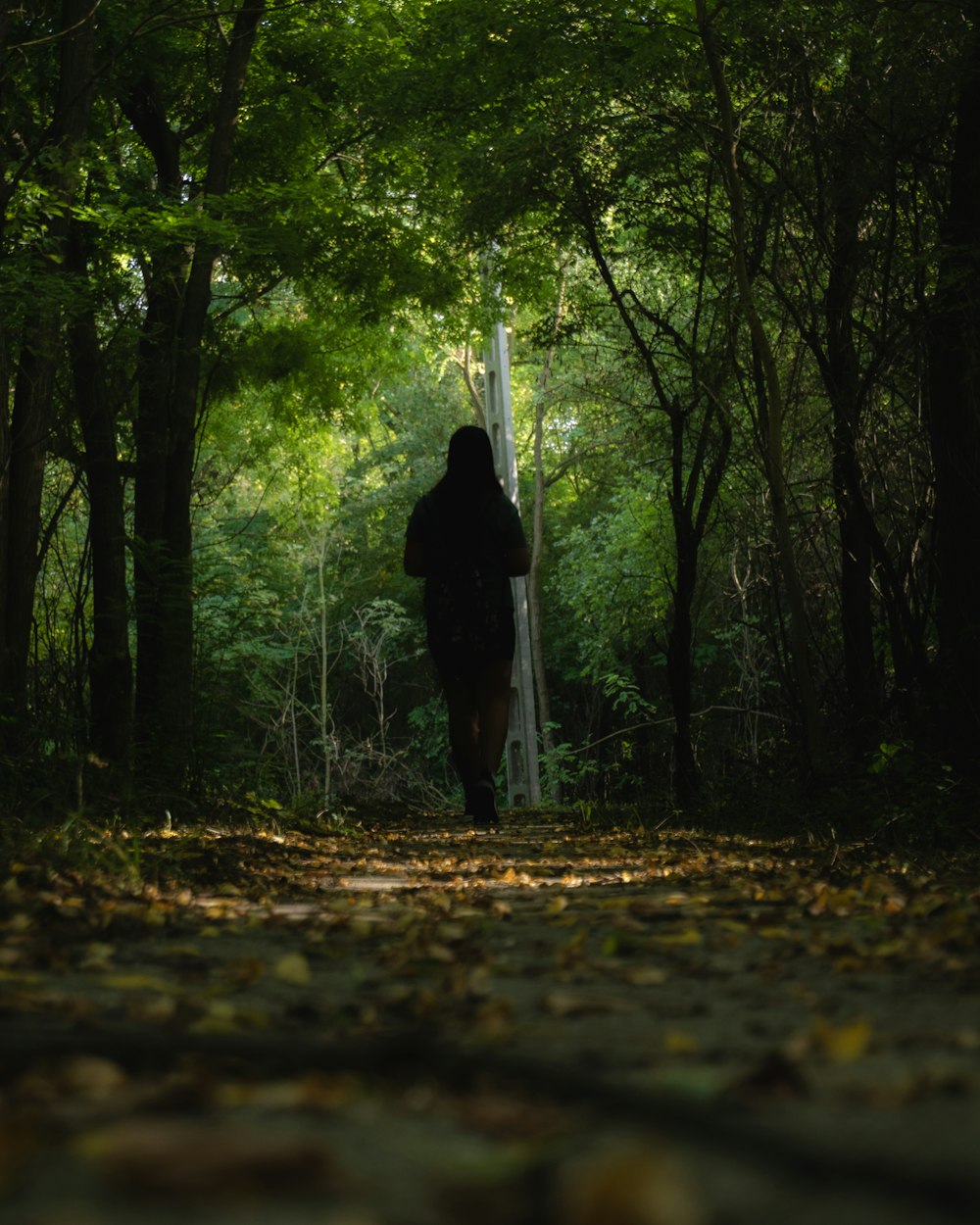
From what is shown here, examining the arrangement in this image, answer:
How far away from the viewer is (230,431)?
13.5 m

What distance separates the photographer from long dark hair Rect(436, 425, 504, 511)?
25.1ft

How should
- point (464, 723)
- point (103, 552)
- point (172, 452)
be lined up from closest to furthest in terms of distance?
1. point (464, 723)
2. point (103, 552)
3. point (172, 452)

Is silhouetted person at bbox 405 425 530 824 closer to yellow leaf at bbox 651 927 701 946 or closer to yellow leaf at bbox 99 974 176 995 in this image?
yellow leaf at bbox 651 927 701 946

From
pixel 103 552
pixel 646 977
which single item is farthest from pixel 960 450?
pixel 103 552

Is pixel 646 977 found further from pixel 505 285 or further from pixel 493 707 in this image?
pixel 505 285

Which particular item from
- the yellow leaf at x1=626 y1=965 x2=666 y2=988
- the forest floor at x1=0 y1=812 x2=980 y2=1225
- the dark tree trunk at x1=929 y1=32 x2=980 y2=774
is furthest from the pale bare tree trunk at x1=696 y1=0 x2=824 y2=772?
the yellow leaf at x1=626 y1=965 x2=666 y2=988

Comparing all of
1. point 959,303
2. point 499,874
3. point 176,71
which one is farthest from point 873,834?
point 176,71

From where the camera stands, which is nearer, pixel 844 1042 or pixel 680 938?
pixel 844 1042

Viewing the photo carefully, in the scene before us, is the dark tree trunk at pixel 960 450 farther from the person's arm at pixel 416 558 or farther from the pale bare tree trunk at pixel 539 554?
→ the pale bare tree trunk at pixel 539 554

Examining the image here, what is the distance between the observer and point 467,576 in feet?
25.1

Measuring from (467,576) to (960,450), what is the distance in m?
2.72

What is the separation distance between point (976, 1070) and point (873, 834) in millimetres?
4565

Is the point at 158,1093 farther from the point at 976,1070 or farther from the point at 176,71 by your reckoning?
the point at 176,71

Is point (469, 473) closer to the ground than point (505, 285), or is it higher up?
closer to the ground
